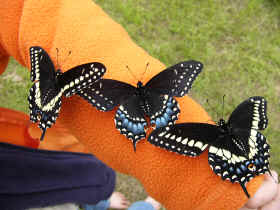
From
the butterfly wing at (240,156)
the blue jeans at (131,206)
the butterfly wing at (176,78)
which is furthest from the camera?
the blue jeans at (131,206)

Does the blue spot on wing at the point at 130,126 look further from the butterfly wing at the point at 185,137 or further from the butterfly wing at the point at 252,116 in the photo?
the butterfly wing at the point at 252,116

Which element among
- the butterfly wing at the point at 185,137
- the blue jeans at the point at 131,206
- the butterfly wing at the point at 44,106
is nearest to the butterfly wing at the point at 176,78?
the butterfly wing at the point at 185,137

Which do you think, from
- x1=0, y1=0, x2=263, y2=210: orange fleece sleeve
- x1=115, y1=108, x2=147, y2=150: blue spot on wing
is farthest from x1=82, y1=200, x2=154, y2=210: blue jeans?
x1=115, y1=108, x2=147, y2=150: blue spot on wing

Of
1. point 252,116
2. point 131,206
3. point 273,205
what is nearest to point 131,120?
point 252,116

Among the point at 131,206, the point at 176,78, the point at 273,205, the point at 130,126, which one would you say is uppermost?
the point at 176,78

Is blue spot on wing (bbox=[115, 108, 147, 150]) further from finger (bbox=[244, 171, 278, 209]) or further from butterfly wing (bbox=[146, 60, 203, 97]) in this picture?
finger (bbox=[244, 171, 278, 209])

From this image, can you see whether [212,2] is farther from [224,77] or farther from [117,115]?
[117,115]

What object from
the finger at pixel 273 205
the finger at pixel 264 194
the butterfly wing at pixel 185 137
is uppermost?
the butterfly wing at pixel 185 137

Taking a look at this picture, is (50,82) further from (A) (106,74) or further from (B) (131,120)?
(B) (131,120)

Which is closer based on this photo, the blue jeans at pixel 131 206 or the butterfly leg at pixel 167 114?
the butterfly leg at pixel 167 114
